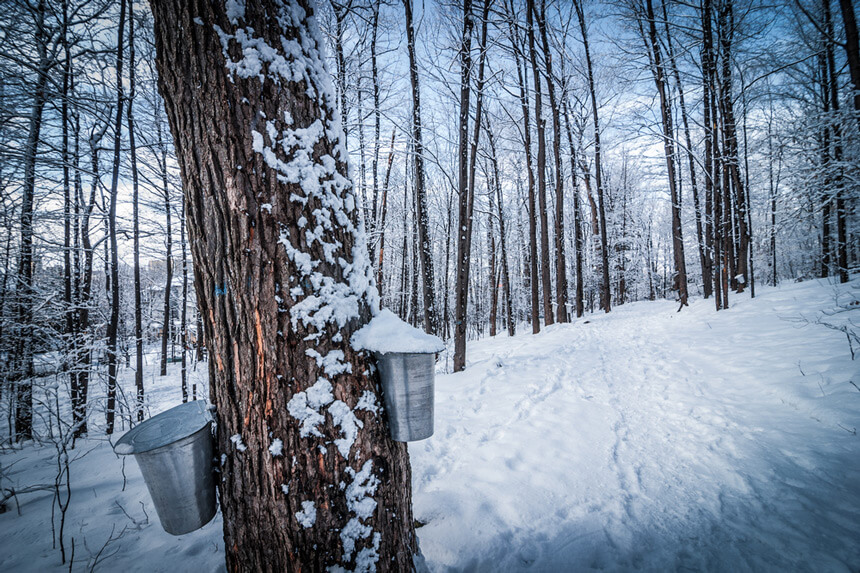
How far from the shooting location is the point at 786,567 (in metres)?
1.48

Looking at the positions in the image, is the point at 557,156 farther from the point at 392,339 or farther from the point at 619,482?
the point at 392,339

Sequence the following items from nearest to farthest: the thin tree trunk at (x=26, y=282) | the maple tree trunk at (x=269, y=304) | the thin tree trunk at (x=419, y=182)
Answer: the maple tree trunk at (x=269, y=304), the thin tree trunk at (x=26, y=282), the thin tree trunk at (x=419, y=182)

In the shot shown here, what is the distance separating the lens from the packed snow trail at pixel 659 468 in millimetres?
1651

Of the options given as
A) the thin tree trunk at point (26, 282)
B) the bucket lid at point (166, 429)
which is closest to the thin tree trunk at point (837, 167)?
Result: the bucket lid at point (166, 429)

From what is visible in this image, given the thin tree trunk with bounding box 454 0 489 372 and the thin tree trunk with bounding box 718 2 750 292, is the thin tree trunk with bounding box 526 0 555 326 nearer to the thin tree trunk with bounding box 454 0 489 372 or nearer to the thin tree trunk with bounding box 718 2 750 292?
the thin tree trunk with bounding box 454 0 489 372

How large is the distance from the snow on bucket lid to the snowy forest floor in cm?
132

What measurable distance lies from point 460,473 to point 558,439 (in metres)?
1.07

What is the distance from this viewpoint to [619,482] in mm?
2225

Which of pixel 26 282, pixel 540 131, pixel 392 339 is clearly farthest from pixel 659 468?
pixel 540 131

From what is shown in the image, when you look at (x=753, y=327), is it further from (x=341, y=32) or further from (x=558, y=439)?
(x=341, y=32)

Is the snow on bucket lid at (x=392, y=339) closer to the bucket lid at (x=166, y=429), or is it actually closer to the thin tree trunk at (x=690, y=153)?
the bucket lid at (x=166, y=429)

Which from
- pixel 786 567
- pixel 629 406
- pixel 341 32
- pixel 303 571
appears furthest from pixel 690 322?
pixel 341 32

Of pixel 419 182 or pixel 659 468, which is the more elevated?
pixel 419 182

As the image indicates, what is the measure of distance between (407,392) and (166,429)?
3.16ft
